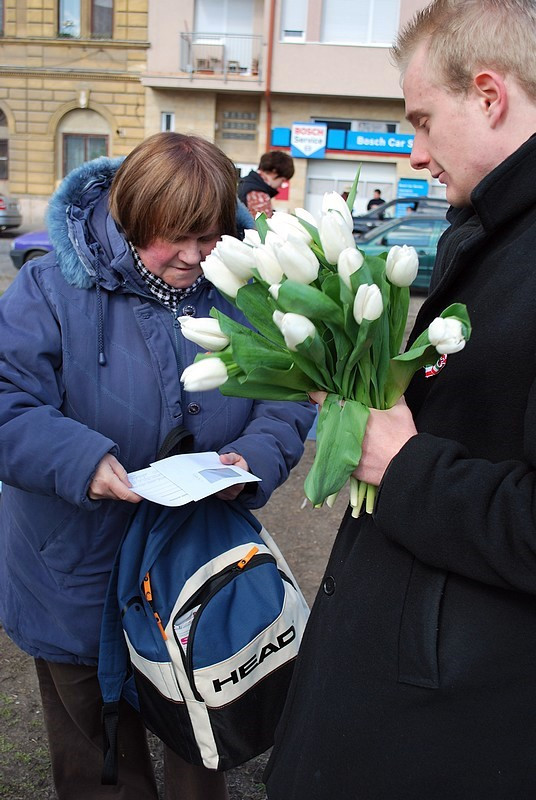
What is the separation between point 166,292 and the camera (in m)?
2.12

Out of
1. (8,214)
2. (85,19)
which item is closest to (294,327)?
(8,214)

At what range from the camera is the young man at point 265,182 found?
6.64m

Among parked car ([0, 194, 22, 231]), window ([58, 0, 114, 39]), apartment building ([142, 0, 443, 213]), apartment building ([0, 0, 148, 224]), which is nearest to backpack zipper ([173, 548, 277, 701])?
parked car ([0, 194, 22, 231])

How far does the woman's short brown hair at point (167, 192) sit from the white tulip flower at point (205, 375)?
0.77 meters

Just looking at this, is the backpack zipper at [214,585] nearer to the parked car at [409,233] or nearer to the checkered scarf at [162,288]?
the checkered scarf at [162,288]

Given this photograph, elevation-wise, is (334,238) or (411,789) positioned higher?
(334,238)

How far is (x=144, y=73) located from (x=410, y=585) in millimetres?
27715

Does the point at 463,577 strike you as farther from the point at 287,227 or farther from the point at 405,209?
the point at 405,209

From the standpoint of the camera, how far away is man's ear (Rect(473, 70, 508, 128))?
4.18 feet

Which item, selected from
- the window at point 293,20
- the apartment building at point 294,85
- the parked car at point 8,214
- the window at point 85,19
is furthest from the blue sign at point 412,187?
the parked car at point 8,214

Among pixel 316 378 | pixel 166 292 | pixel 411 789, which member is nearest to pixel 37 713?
pixel 166 292

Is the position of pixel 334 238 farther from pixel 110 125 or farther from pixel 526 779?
pixel 110 125

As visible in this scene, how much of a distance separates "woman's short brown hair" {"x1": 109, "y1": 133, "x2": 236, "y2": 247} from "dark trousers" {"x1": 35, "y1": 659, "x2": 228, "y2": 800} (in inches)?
46.3

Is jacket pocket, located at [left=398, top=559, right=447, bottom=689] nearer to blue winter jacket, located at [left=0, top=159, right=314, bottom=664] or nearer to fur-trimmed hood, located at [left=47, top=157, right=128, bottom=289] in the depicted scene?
blue winter jacket, located at [left=0, top=159, right=314, bottom=664]
